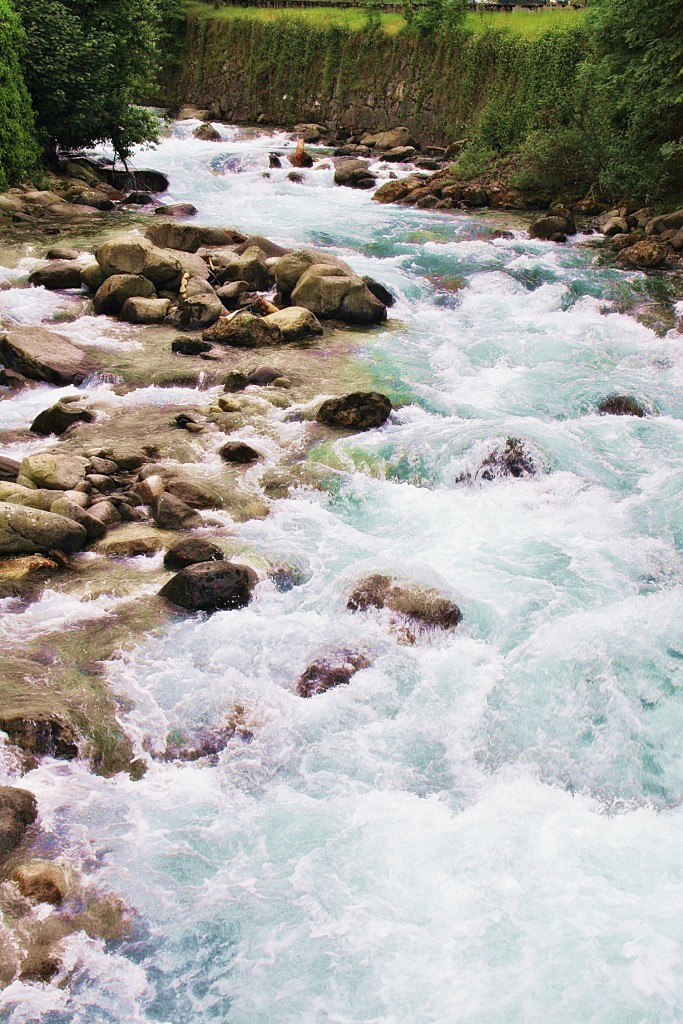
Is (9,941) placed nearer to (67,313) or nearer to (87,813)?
(87,813)

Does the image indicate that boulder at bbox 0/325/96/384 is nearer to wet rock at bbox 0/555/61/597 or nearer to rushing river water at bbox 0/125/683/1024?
rushing river water at bbox 0/125/683/1024

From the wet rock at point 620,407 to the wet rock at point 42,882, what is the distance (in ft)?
29.4

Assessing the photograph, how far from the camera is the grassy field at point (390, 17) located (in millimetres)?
32125

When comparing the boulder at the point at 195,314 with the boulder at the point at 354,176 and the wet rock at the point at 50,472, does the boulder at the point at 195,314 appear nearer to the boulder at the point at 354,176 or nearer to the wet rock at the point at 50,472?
the wet rock at the point at 50,472

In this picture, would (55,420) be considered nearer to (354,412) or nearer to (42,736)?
(354,412)

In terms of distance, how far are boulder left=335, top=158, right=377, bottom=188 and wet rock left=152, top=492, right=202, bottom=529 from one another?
20701mm

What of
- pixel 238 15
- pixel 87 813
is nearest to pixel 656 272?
pixel 87 813

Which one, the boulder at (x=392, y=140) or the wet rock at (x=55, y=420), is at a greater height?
the boulder at (x=392, y=140)

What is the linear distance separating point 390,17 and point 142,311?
102ft

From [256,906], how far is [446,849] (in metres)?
1.09

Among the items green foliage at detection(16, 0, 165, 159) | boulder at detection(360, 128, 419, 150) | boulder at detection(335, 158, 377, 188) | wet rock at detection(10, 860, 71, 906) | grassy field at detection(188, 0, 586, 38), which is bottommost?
wet rock at detection(10, 860, 71, 906)

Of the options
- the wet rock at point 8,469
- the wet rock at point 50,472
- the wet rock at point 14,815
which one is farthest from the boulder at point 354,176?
the wet rock at point 14,815

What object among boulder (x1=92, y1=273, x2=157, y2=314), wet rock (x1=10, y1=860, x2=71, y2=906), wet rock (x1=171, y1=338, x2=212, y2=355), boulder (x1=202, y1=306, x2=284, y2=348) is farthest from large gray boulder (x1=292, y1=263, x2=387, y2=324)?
wet rock (x1=10, y1=860, x2=71, y2=906)

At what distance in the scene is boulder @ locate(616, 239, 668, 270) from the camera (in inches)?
705
